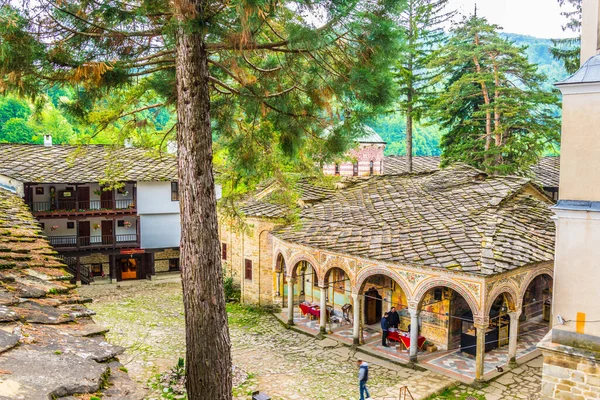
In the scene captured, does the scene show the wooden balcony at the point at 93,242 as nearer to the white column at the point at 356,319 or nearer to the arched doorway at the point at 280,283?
the arched doorway at the point at 280,283

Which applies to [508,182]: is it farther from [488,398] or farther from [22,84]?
[22,84]

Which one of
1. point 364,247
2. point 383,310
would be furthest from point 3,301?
point 383,310

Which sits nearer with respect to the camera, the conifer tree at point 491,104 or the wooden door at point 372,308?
the wooden door at point 372,308

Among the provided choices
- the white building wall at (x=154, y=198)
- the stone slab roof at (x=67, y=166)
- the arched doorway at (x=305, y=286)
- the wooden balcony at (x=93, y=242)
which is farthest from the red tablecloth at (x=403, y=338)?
the wooden balcony at (x=93, y=242)

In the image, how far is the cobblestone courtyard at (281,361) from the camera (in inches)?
474

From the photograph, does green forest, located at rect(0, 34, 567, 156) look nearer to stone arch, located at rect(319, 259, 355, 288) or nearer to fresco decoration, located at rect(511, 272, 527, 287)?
stone arch, located at rect(319, 259, 355, 288)

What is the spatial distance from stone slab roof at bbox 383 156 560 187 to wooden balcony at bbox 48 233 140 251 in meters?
14.3

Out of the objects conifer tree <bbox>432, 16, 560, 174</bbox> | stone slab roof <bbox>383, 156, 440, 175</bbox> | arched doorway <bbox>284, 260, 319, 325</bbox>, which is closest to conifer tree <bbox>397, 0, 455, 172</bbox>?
conifer tree <bbox>432, 16, 560, 174</bbox>

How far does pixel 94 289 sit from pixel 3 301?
21051 millimetres

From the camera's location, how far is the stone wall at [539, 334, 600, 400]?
8.55 meters

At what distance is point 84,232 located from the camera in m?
24.5

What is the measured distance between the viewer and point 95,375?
2768 millimetres

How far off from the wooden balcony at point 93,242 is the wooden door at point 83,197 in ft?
4.90

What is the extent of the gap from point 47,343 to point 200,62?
5.06 metres
